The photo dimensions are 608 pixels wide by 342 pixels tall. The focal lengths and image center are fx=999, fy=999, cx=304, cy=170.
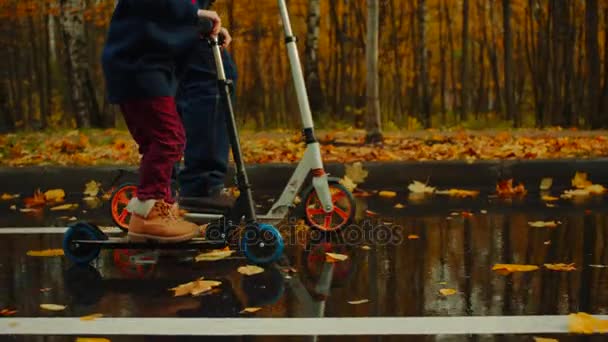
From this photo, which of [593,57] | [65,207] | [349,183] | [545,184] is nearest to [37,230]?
[65,207]

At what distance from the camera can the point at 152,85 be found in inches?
185

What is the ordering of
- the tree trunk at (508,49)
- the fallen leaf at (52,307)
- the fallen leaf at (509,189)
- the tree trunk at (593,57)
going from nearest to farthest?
1. the fallen leaf at (52,307)
2. the fallen leaf at (509,189)
3. the tree trunk at (593,57)
4. the tree trunk at (508,49)

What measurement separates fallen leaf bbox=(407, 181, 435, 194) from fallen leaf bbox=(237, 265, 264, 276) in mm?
3306

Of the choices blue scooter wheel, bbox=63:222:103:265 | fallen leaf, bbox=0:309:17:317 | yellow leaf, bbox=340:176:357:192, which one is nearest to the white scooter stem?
blue scooter wheel, bbox=63:222:103:265

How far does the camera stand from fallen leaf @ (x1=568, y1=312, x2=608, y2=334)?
3525 mm

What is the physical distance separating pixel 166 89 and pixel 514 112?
50.8 feet

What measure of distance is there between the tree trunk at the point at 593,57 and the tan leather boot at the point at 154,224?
10692 millimetres

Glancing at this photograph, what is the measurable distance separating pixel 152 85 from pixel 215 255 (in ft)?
3.25

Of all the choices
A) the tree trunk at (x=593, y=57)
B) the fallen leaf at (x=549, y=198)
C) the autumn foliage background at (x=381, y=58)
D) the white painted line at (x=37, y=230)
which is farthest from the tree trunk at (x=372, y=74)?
the tree trunk at (x=593, y=57)

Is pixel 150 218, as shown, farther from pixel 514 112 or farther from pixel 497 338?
pixel 514 112

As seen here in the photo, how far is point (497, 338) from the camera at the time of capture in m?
3.42

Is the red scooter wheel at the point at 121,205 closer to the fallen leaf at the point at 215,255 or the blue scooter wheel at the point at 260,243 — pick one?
the fallen leaf at the point at 215,255

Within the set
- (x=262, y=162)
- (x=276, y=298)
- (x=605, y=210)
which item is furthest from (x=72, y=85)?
(x=276, y=298)

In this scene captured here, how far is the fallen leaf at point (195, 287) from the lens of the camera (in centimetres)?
427
